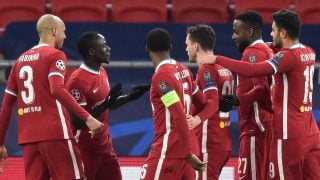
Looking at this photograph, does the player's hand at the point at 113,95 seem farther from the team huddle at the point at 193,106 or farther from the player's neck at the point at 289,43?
the player's neck at the point at 289,43

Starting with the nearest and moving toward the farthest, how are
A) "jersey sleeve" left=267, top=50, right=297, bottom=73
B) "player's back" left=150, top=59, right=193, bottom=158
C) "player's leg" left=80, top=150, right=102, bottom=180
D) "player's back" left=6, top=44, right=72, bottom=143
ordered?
"player's back" left=150, top=59, right=193, bottom=158 < "jersey sleeve" left=267, top=50, right=297, bottom=73 < "player's back" left=6, top=44, right=72, bottom=143 < "player's leg" left=80, top=150, right=102, bottom=180

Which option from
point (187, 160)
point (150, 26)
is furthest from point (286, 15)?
point (150, 26)

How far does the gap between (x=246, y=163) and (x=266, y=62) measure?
1264 millimetres

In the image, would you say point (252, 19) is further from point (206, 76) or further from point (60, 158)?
point (60, 158)

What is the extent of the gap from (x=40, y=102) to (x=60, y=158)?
48cm

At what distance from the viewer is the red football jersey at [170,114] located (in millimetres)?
7449

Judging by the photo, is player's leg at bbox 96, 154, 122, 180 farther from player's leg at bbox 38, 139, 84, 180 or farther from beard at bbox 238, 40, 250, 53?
beard at bbox 238, 40, 250, 53

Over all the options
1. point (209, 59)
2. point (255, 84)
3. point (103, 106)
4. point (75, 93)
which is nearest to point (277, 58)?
point (209, 59)

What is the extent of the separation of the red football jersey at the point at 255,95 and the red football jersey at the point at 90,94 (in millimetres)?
1216

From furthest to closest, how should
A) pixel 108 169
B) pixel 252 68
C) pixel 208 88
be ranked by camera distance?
pixel 108 169
pixel 208 88
pixel 252 68

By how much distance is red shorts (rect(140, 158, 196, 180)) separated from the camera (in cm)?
760

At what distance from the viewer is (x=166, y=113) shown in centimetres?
762

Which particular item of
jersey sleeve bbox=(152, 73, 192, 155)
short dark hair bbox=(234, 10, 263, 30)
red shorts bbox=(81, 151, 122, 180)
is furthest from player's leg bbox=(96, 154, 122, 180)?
short dark hair bbox=(234, 10, 263, 30)

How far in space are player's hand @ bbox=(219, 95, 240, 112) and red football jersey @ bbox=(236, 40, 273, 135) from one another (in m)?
0.10
